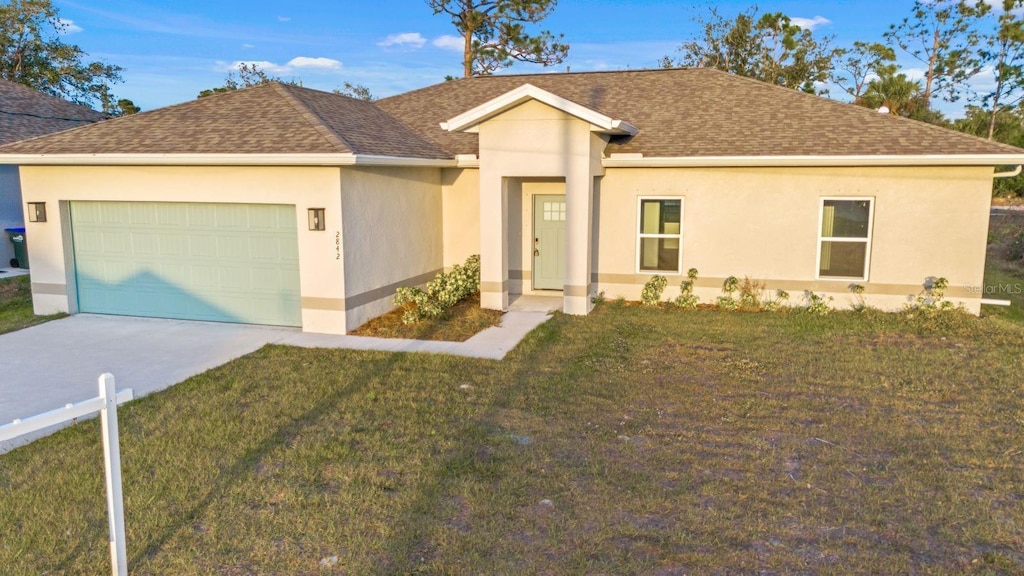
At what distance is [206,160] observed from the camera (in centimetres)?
1132

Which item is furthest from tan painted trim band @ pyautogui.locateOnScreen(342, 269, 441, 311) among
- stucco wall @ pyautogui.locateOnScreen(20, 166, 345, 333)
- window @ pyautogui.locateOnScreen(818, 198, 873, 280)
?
window @ pyautogui.locateOnScreen(818, 198, 873, 280)

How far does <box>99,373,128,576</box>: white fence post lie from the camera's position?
4.09 metres

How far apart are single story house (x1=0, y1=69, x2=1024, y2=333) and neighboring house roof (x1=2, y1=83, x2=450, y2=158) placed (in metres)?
0.06

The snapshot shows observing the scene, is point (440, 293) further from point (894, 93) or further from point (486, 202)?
point (894, 93)

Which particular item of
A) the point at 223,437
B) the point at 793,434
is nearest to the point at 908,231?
the point at 793,434

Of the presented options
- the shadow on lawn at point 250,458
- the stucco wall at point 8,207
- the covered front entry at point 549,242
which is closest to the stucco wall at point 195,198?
the shadow on lawn at point 250,458

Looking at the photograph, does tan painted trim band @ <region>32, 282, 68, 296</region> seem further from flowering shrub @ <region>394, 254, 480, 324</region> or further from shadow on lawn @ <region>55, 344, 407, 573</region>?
shadow on lawn @ <region>55, 344, 407, 573</region>

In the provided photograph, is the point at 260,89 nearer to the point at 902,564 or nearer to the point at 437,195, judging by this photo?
the point at 437,195

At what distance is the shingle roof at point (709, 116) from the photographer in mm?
12828

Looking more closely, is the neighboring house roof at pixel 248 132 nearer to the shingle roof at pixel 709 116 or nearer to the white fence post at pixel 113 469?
the shingle roof at pixel 709 116

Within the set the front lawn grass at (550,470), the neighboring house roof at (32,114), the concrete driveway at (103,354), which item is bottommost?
the front lawn grass at (550,470)

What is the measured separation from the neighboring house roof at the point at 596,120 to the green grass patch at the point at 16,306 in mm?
2921

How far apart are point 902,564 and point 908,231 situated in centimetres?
983

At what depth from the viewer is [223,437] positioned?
22.4 feet
